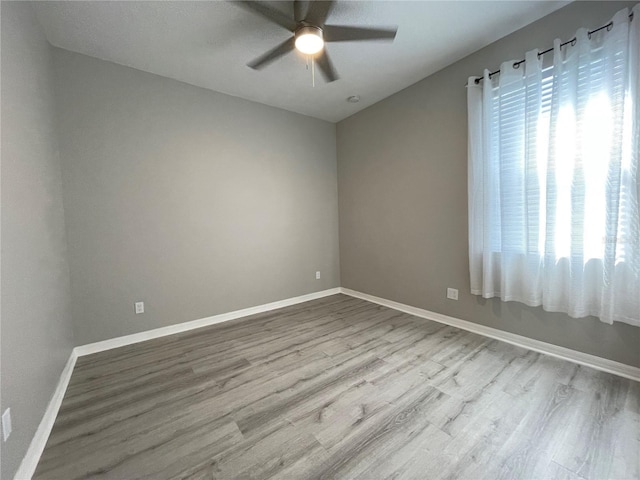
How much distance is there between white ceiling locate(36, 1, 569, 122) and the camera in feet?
5.94

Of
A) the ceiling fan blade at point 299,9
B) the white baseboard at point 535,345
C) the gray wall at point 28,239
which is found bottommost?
the white baseboard at point 535,345

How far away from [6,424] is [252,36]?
2.85 meters

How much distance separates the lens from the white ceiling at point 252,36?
181 cm

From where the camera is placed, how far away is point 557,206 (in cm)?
191

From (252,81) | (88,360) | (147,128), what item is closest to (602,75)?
(252,81)

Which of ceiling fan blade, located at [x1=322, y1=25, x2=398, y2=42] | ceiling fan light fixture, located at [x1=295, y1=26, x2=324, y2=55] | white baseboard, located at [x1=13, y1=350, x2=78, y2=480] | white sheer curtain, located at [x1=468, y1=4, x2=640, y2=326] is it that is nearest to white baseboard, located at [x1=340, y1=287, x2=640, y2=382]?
white sheer curtain, located at [x1=468, y1=4, x2=640, y2=326]

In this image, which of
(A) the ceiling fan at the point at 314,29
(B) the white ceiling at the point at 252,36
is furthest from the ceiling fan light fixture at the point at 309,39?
(B) the white ceiling at the point at 252,36

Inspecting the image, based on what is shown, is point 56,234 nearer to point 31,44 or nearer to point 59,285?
point 59,285

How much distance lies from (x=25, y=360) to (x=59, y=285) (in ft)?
2.81

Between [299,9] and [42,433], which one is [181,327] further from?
[299,9]

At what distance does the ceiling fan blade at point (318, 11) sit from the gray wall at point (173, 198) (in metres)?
1.71

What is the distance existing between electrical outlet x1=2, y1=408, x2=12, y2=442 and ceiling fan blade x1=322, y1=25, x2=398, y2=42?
2699 millimetres

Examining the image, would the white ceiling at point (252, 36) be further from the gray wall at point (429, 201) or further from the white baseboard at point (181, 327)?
the white baseboard at point (181, 327)

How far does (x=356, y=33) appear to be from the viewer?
5.60 ft
